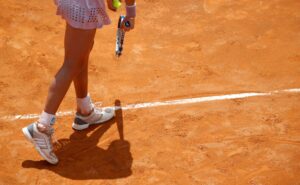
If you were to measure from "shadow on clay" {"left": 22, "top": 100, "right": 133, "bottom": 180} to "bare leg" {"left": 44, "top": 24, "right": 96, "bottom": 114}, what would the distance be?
48 cm

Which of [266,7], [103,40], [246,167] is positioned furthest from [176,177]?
[266,7]

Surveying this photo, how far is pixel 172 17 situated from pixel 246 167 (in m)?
2.61

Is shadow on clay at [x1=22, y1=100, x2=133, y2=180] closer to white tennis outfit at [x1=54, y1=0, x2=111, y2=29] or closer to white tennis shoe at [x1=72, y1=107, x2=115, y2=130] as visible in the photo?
white tennis shoe at [x1=72, y1=107, x2=115, y2=130]

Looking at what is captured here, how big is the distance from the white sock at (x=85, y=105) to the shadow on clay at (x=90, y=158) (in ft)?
0.64

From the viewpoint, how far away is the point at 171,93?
4.95 meters

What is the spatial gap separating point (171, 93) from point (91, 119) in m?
0.90

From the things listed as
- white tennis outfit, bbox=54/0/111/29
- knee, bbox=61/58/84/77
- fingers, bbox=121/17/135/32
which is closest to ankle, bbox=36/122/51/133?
knee, bbox=61/58/84/77

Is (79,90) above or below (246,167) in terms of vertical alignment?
above

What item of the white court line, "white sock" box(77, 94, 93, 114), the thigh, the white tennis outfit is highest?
the white tennis outfit

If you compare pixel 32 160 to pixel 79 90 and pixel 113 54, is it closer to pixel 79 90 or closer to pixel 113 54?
pixel 79 90

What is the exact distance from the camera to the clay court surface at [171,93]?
13.4ft

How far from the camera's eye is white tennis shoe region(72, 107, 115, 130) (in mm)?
4441

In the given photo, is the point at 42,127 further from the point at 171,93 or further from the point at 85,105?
the point at 171,93

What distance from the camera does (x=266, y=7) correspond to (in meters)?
6.46
